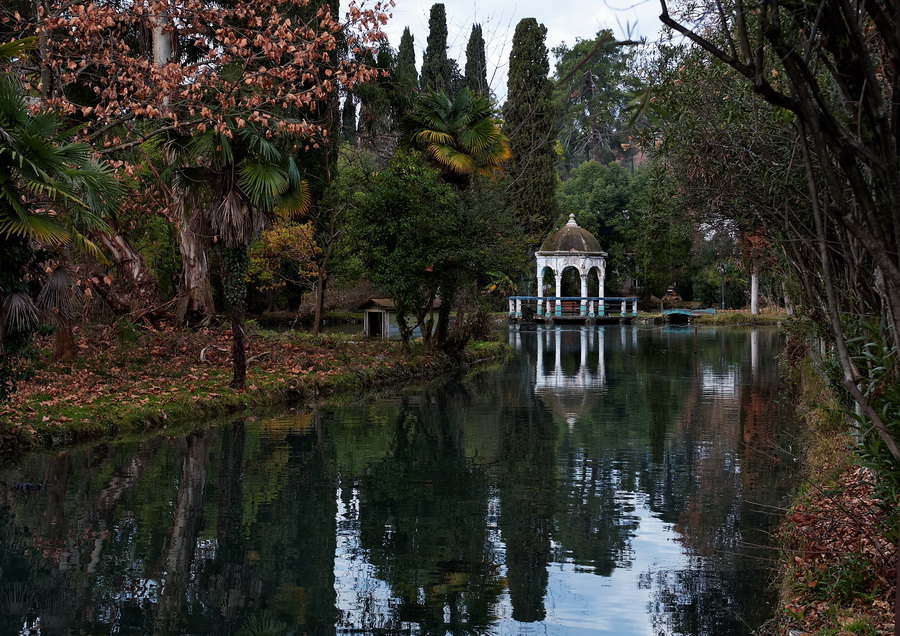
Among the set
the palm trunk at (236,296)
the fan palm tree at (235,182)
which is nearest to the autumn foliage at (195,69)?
the fan palm tree at (235,182)

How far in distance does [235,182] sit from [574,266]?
39.9 m

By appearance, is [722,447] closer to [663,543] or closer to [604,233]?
[663,543]

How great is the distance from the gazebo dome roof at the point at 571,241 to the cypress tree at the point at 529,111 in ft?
16.3

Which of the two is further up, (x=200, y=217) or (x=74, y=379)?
(x=200, y=217)

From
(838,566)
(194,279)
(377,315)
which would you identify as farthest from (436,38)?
(838,566)

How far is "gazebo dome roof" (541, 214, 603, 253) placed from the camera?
180 feet

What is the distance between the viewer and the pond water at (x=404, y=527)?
7.25m

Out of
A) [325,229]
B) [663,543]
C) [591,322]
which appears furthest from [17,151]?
[591,322]

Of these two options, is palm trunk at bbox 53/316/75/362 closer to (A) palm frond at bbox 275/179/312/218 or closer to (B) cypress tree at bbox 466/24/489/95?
(A) palm frond at bbox 275/179/312/218

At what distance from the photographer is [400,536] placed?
946cm

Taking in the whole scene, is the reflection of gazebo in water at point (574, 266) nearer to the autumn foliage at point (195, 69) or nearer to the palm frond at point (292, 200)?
the palm frond at point (292, 200)

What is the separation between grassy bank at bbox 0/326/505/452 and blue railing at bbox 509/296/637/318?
86.2ft

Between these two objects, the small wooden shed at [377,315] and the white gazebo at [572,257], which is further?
the white gazebo at [572,257]

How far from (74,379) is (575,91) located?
1439cm
